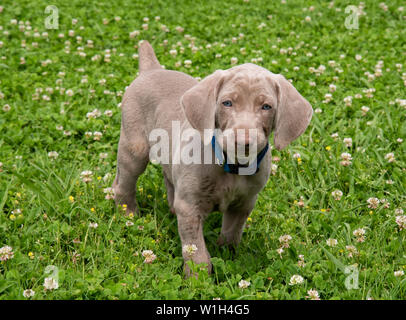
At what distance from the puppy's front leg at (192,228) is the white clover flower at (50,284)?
0.90m

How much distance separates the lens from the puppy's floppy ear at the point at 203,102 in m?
3.23

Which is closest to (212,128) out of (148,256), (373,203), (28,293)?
(148,256)

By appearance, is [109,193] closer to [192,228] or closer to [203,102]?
[192,228]

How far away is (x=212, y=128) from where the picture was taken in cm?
322

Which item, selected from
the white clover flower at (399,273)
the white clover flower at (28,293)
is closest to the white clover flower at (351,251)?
the white clover flower at (399,273)

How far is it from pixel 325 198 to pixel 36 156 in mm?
2948

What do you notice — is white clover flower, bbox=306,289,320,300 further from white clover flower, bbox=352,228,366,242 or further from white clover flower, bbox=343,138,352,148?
white clover flower, bbox=343,138,352,148

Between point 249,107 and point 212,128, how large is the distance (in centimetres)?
28

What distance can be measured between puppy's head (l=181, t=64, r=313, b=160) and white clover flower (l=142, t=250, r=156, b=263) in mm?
1050

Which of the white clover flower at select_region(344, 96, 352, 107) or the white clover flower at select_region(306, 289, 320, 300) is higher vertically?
the white clover flower at select_region(344, 96, 352, 107)

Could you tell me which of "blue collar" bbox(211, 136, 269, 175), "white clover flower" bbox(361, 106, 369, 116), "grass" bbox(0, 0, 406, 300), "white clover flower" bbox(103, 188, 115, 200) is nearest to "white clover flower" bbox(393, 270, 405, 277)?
Result: "grass" bbox(0, 0, 406, 300)

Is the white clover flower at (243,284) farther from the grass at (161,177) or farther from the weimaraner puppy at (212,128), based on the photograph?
the weimaraner puppy at (212,128)

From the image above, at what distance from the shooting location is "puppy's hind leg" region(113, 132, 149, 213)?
4.31 meters
